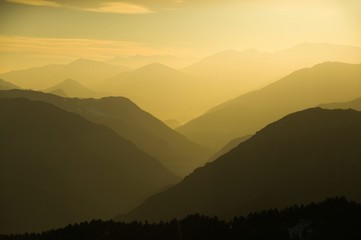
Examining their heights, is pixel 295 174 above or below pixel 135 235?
above

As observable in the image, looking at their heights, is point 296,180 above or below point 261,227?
above

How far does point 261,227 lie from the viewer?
7988 cm

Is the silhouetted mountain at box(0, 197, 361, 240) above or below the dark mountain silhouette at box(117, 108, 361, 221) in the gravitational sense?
below

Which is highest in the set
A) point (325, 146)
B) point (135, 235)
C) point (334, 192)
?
point (325, 146)

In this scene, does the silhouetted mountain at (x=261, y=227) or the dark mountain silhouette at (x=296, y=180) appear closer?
the silhouetted mountain at (x=261, y=227)

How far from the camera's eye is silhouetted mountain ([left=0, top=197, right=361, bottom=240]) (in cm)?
7369

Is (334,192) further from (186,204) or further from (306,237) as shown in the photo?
(306,237)

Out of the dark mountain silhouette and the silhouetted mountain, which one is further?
the dark mountain silhouette

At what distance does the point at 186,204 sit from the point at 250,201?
3554 centimetres

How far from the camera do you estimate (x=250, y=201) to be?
6708 inches

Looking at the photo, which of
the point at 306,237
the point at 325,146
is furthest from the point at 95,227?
the point at 325,146

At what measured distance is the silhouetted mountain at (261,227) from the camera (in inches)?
2901

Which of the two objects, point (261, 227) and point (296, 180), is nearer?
point (261, 227)

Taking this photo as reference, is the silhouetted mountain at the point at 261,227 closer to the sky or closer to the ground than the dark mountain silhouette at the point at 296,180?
closer to the ground
